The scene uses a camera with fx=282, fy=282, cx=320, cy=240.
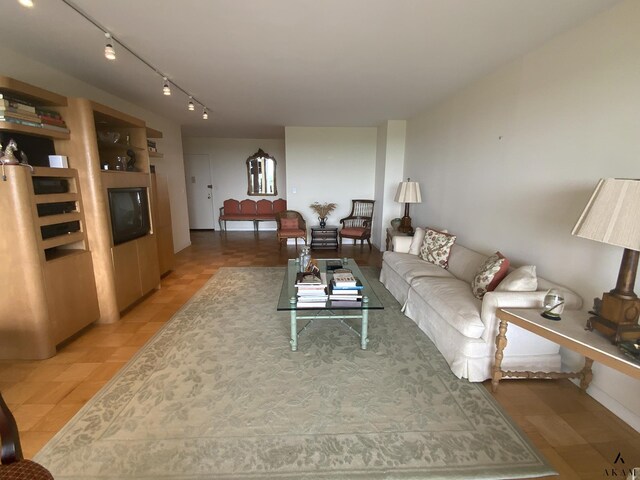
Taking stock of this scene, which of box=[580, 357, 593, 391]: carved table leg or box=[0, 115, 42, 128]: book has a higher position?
box=[0, 115, 42, 128]: book

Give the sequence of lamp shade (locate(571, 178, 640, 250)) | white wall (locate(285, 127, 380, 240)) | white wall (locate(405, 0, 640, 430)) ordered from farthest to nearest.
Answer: white wall (locate(285, 127, 380, 240)) → white wall (locate(405, 0, 640, 430)) → lamp shade (locate(571, 178, 640, 250))

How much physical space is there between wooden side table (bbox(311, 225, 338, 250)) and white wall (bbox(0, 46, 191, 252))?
2782 millimetres

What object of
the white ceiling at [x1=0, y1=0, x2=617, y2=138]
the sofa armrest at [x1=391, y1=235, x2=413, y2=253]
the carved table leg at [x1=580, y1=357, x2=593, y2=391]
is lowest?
the carved table leg at [x1=580, y1=357, x2=593, y2=391]

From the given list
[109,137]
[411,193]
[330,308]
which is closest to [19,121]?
[109,137]

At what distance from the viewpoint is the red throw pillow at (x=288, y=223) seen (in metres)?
5.93

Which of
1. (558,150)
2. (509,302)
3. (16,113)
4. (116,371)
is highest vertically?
(16,113)

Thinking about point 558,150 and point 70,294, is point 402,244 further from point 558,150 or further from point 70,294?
point 70,294

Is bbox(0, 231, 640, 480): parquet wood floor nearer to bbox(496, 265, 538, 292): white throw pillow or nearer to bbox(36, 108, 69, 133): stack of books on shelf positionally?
bbox(496, 265, 538, 292): white throw pillow

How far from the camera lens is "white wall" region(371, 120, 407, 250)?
533cm

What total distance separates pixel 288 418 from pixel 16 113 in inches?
112

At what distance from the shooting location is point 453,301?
2281 mm

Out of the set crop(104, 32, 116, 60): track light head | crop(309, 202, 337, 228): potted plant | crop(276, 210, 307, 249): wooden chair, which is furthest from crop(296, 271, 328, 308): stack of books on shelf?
crop(309, 202, 337, 228): potted plant

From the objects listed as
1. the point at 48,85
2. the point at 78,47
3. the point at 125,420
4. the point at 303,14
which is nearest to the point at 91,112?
the point at 78,47

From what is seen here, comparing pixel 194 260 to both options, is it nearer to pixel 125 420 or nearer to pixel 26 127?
pixel 26 127
